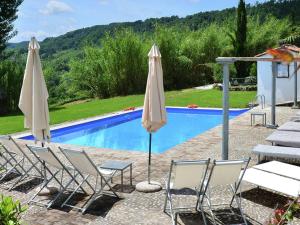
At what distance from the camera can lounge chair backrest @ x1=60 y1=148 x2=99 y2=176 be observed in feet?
17.7

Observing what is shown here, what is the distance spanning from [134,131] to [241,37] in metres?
14.5

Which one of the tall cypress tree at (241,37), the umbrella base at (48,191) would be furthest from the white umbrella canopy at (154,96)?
the tall cypress tree at (241,37)

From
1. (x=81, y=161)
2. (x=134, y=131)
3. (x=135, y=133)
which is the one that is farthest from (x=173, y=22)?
(x=81, y=161)

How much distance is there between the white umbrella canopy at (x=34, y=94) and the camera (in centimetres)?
626

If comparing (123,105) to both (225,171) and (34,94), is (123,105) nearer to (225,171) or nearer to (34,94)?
(34,94)

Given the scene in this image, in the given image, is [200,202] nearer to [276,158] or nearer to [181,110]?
[276,158]

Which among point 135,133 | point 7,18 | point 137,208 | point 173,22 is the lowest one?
point 135,133

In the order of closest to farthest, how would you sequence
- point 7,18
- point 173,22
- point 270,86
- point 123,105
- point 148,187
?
1. point 148,187
2. point 270,86
3. point 123,105
4. point 7,18
5. point 173,22

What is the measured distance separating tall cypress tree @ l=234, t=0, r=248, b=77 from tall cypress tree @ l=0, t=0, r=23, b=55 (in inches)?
551

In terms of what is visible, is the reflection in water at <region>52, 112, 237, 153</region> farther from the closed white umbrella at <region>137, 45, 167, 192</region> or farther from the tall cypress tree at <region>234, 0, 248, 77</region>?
the tall cypress tree at <region>234, 0, 248, 77</region>

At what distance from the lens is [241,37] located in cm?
2598

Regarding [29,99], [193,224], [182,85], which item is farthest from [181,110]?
[193,224]

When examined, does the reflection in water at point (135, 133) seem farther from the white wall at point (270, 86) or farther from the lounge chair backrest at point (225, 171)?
the lounge chair backrest at point (225, 171)

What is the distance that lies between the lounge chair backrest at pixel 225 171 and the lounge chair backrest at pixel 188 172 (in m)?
0.13
